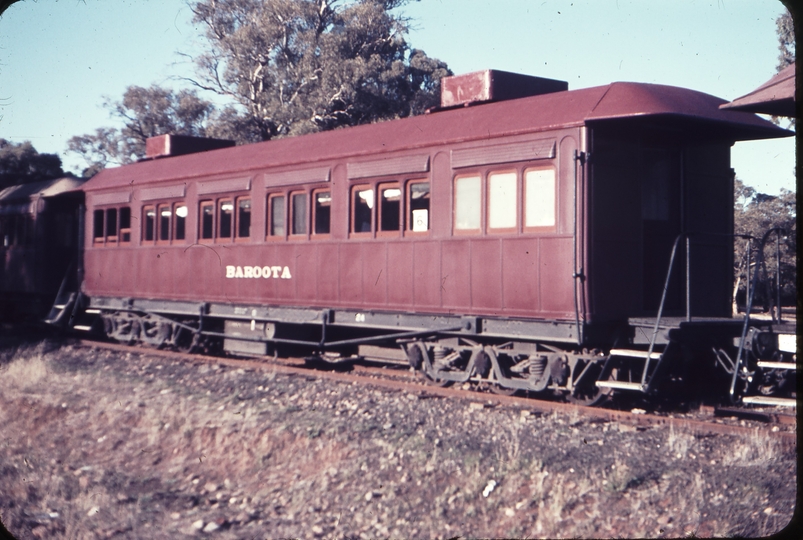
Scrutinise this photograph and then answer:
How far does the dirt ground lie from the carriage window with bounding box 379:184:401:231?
7.27 ft

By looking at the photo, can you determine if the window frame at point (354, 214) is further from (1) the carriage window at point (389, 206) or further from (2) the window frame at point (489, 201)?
(2) the window frame at point (489, 201)

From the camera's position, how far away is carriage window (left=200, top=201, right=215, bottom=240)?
1290cm

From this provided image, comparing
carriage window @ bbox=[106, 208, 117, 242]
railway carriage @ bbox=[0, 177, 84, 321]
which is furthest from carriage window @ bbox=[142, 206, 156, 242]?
railway carriage @ bbox=[0, 177, 84, 321]

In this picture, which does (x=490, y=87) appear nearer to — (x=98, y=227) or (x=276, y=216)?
(x=276, y=216)

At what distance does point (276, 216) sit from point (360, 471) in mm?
6201

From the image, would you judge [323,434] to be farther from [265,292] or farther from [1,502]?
[265,292]

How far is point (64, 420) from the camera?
29.2ft

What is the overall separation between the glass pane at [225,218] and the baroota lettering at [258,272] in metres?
0.58

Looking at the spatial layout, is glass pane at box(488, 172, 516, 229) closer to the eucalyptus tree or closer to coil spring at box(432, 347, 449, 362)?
coil spring at box(432, 347, 449, 362)

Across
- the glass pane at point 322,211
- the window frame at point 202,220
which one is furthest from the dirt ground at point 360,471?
the window frame at point 202,220

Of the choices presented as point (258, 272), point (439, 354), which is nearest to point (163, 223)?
point (258, 272)

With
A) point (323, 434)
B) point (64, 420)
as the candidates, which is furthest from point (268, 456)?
point (64, 420)

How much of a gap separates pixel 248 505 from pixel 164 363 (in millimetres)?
7374

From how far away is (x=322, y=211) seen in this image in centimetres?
1105
